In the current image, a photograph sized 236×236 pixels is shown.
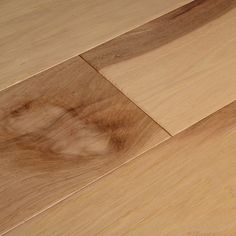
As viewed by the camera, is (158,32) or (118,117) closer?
(118,117)

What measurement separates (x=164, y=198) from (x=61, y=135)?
137mm

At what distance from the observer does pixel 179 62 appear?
0.61m

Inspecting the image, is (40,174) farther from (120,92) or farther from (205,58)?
(205,58)

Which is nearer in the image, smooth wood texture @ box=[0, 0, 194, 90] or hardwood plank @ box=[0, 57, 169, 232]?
hardwood plank @ box=[0, 57, 169, 232]

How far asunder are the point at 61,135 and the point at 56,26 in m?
0.21

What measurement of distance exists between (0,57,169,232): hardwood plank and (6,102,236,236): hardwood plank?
0.01m

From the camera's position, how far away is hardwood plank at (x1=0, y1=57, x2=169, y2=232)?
481mm

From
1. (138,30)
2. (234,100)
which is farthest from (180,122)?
(138,30)

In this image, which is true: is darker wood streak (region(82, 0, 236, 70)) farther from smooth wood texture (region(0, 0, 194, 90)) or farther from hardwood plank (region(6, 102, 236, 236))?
hardwood plank (region(6, 102, 236, 236))

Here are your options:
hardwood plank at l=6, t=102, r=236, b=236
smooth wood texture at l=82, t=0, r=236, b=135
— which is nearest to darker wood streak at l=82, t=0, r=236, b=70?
smooth wood texture at l=82, t=0, r=236, b=135

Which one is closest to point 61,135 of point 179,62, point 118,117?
point 118,117

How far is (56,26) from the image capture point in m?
0.68

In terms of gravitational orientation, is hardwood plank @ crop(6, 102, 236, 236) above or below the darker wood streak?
below

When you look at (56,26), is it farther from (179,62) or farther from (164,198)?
(164,198)
